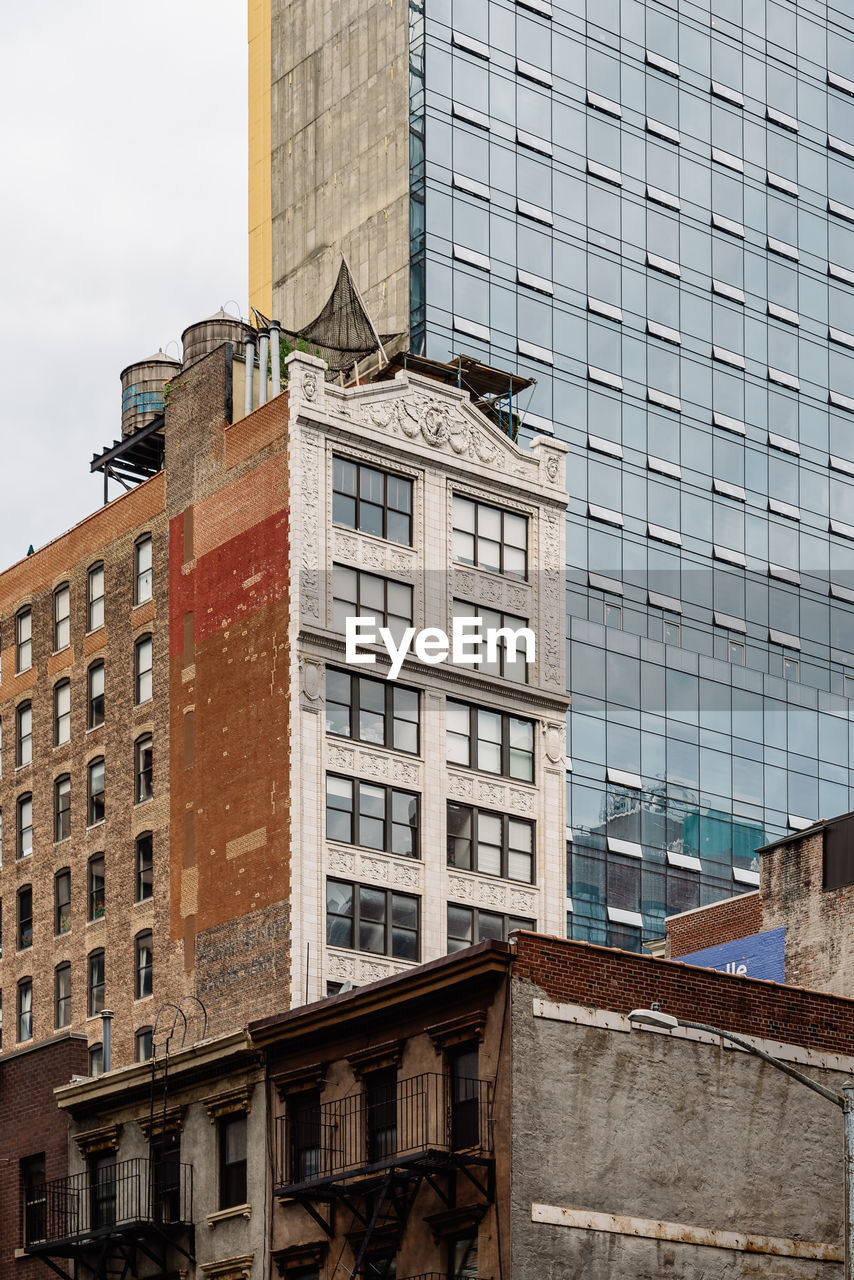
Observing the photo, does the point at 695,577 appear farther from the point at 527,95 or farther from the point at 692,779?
the point at 527,95

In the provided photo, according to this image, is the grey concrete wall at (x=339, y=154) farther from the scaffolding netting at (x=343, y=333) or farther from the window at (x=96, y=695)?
the window at (x=96, y=695)

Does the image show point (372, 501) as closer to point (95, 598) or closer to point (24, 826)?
point (95, 598)

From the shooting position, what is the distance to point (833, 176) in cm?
12081

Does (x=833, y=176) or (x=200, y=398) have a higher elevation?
(x=833, y=176)

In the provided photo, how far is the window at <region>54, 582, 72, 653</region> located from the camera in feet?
276

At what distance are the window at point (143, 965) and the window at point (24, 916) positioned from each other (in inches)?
312

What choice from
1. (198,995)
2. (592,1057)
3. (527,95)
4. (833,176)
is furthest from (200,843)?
(833,176)

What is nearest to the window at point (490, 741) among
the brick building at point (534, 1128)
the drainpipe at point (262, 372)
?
the drainpipe at point (262, 372)

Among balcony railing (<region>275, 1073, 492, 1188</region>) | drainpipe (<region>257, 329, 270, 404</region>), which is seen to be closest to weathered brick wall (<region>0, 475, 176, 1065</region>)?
drainpipe (<region>257, 329, 270, 404</region>)

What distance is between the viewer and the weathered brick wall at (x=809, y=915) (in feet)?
198

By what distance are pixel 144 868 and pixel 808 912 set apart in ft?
78.9

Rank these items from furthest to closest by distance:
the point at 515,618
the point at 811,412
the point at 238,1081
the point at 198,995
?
the point at 811,412, the point at 515,618, the point at 198,995, the point at 238,1081

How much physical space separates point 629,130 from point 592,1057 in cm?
7397

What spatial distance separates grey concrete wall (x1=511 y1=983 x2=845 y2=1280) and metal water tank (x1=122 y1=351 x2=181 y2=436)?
51165 millimetres
